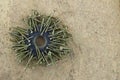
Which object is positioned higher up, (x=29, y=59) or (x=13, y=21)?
(x=13, y=21)

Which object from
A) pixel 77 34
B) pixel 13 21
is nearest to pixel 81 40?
pixel 77 34

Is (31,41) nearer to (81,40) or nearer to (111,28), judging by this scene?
(81,40)
